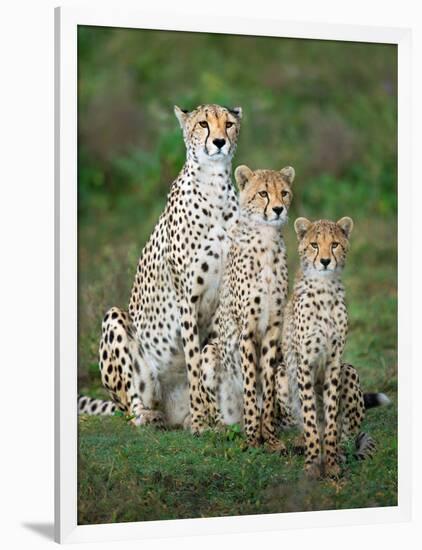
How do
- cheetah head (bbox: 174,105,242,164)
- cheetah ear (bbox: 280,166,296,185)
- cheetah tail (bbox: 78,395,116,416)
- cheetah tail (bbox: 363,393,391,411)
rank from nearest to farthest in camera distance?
cheetah head (bbox: 174,105,242,164) < cheetah ear (bbox: 280,166,296,185) < cheetah tail (bbox: 78,395,116,416) < cheetah tail (bbox: 363,393,391,411)

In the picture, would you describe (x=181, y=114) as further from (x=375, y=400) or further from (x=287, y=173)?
(x=375, y=400)

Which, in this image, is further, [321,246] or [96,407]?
[96,407]

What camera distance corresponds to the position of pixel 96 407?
268 inches

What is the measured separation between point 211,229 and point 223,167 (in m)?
0.34

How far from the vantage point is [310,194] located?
966 centimetres

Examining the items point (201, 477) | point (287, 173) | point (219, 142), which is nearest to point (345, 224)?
point (287, 173)

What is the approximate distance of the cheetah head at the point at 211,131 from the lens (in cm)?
626

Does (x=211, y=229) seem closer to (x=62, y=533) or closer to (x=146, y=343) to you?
(x=146, y=343)

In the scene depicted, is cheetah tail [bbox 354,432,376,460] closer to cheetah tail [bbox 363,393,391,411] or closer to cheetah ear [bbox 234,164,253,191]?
cheetah tail [bbox 363,393,391,411]

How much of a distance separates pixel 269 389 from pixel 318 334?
0.39 meters

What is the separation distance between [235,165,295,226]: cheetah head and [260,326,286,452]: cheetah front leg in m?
0.60

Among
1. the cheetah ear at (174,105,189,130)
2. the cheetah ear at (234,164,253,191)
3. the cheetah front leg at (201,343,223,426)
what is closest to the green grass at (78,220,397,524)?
the cheetah front leg at (201,343,223,426)

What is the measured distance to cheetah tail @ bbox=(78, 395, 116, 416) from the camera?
677 centimetres
